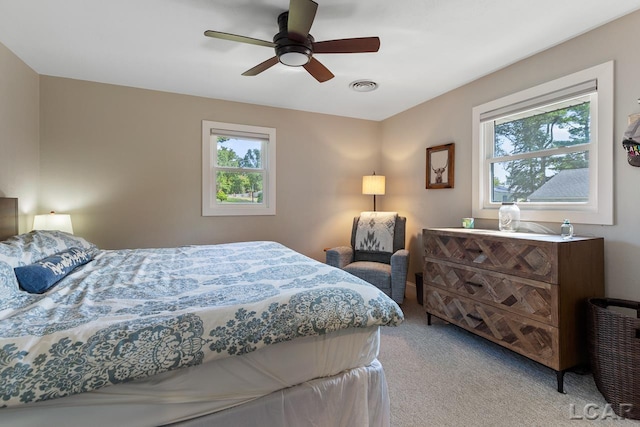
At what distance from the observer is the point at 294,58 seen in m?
2.00

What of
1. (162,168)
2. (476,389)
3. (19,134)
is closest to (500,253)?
(476,389)

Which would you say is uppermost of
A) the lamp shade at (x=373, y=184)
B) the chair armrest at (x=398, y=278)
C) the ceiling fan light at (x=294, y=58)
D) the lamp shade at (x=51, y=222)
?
the ceiling fan light at (x=294, y=58)

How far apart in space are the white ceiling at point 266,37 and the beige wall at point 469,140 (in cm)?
13

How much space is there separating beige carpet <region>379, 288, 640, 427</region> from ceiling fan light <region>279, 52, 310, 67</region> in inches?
91.6

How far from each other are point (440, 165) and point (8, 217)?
13.5 ft

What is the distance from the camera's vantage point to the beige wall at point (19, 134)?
2307mm

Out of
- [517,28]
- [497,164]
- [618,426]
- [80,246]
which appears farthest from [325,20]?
[618,426]

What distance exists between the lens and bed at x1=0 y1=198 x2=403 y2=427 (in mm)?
904

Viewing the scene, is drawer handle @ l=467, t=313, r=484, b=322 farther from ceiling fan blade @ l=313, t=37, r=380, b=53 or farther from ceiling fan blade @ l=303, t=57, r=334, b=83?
ceiling fan blade @ l=303, t=57, r=334, b=83

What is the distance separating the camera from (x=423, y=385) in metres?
1.90

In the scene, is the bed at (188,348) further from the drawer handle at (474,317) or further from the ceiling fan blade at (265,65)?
the ceiling fan blade at (265,65)

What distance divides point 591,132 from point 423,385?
7.33 ft

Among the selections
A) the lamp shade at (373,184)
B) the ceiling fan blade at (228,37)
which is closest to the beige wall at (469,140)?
the lamp shade at (373,184)

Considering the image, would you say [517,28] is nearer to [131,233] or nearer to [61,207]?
[131,233]
